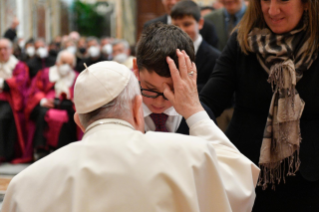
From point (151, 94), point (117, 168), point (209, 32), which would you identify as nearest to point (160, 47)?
point (151, 94)

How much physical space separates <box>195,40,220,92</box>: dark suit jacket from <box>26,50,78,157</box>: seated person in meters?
3.38

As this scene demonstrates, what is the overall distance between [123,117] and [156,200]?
30 centimetres

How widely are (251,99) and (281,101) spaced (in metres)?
0.18

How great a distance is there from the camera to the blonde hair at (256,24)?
7.18 feet

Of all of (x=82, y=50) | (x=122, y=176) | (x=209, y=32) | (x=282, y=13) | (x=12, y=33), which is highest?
(x=282, y=13)

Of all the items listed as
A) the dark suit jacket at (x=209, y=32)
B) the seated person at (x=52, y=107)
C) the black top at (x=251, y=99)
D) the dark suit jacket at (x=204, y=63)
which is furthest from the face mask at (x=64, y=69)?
the black top at (x=251, y=99)

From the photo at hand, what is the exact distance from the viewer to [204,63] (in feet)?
12.5

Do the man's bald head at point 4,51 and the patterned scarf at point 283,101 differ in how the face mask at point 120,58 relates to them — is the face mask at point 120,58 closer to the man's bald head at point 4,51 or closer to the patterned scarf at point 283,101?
the man's bald head at point 4,51

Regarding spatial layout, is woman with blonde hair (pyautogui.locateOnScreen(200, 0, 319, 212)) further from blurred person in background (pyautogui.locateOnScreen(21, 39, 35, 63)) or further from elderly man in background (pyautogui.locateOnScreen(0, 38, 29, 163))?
blurred person in background (pyautogui.locateOnScreen(21, 39, 35, 63))

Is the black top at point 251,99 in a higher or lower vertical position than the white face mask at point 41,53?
higher

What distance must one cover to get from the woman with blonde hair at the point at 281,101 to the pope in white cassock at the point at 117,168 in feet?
2.52

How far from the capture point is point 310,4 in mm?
2170

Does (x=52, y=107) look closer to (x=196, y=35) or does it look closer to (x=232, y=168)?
(x=196, y=35)

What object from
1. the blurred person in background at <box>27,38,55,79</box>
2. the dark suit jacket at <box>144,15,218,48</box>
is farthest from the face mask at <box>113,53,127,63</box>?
the dark suit jacket at <box>144,15,218,48</box>
